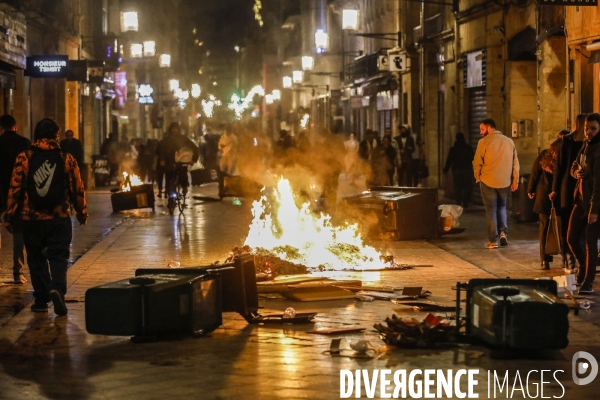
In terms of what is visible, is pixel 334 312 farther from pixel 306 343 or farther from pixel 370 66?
pixel 370 66

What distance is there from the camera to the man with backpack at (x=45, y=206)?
408 inches

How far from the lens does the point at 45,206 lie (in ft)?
34.0

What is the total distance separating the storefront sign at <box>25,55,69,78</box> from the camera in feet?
105

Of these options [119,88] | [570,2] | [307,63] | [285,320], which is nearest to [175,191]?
[570,2]

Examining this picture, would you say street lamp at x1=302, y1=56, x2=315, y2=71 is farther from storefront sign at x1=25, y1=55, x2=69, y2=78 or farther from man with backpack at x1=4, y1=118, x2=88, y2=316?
man with backpack at x1=4, y1=118, x2=88, y2=316

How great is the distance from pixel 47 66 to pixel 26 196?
22.5m

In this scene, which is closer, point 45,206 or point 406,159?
point 45,206

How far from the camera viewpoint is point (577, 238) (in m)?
11.8

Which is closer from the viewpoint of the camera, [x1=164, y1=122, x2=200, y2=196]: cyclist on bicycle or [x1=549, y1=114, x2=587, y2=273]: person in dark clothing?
[x1=549, y1=114, x2=587, y2=273]: person in dark clothing

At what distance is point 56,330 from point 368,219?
8797 mm

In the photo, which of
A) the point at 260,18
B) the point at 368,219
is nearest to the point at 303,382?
the point at 368,219

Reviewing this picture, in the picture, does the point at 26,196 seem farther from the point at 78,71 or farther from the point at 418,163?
the point at 78,71

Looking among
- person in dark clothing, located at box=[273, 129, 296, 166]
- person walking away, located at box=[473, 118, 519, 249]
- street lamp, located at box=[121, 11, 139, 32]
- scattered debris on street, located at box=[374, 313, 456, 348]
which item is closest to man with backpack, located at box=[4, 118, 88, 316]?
scattered debris on street, located at box=[374, 313, 456, 348]

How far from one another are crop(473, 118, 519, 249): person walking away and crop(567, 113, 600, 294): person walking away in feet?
14.3
